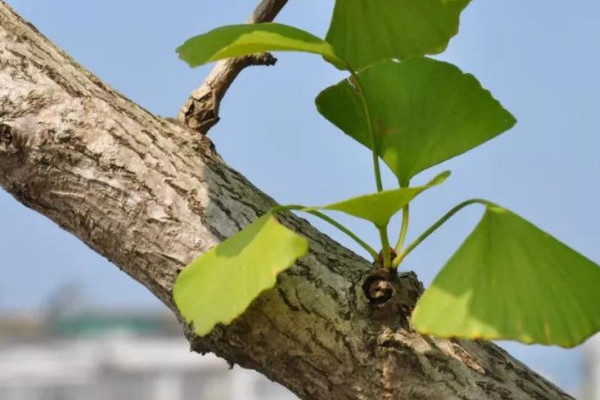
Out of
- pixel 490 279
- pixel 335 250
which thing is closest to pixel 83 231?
pixel 335 250

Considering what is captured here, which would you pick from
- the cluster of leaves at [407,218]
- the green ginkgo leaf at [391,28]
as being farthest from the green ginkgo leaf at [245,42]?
the green ginkgo leaf at [391,28]

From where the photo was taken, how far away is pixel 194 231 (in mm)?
596

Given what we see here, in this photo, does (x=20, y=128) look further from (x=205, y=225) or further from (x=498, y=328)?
(x=498, y=328)

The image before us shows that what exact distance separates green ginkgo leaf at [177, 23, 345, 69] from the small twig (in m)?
0.17

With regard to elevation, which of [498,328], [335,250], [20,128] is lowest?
[498,328]

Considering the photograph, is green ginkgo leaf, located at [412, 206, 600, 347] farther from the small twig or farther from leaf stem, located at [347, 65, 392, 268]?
the small twig

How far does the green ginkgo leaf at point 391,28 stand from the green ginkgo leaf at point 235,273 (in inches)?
6.5

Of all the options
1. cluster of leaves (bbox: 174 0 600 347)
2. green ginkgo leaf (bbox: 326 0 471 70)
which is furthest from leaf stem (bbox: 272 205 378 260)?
green ginkgo leaf (bbox: 326 0 471 70)

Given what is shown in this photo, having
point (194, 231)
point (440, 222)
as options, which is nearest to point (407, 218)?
point (440, 222)

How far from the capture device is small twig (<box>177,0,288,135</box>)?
27.1 inches

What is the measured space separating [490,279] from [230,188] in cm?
21

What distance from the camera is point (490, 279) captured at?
1.61ft

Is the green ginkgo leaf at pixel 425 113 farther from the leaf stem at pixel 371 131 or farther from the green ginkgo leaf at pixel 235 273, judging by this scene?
the green ginkgo leaf at pixel 235 273

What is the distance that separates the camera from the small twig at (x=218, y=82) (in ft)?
2.26
